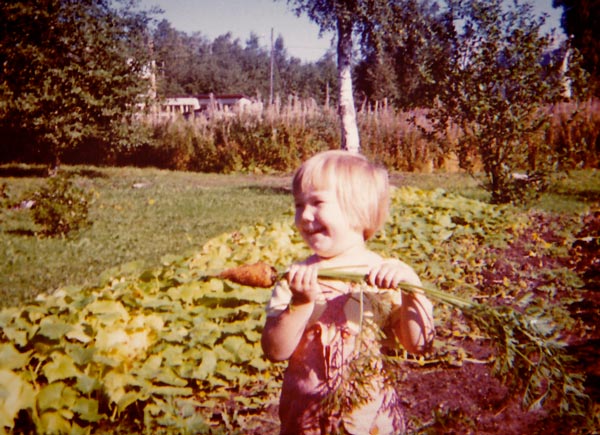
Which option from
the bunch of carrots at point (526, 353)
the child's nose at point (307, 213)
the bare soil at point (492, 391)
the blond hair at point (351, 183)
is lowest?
the bare soil at point (492, 391)

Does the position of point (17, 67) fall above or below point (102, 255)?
above

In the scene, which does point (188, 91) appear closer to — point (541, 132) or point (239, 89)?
point (239, 89)

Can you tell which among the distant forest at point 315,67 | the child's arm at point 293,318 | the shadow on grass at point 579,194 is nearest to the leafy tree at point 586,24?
the distant forest at point 315,67

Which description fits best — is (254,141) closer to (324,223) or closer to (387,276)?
(324,223)

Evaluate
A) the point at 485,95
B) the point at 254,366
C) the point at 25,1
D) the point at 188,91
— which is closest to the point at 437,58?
the point at 485,95

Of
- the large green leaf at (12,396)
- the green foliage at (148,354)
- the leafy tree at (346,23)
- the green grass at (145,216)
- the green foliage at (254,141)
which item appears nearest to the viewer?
the large green leaf at (12,396)

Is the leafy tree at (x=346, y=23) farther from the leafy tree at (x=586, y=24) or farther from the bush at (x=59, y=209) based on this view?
the leafy tree at (x=586, y=24)

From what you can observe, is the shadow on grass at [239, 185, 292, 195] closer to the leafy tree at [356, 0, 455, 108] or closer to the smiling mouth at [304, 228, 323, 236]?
the leafy tree at [356, 0, 455, 108]
